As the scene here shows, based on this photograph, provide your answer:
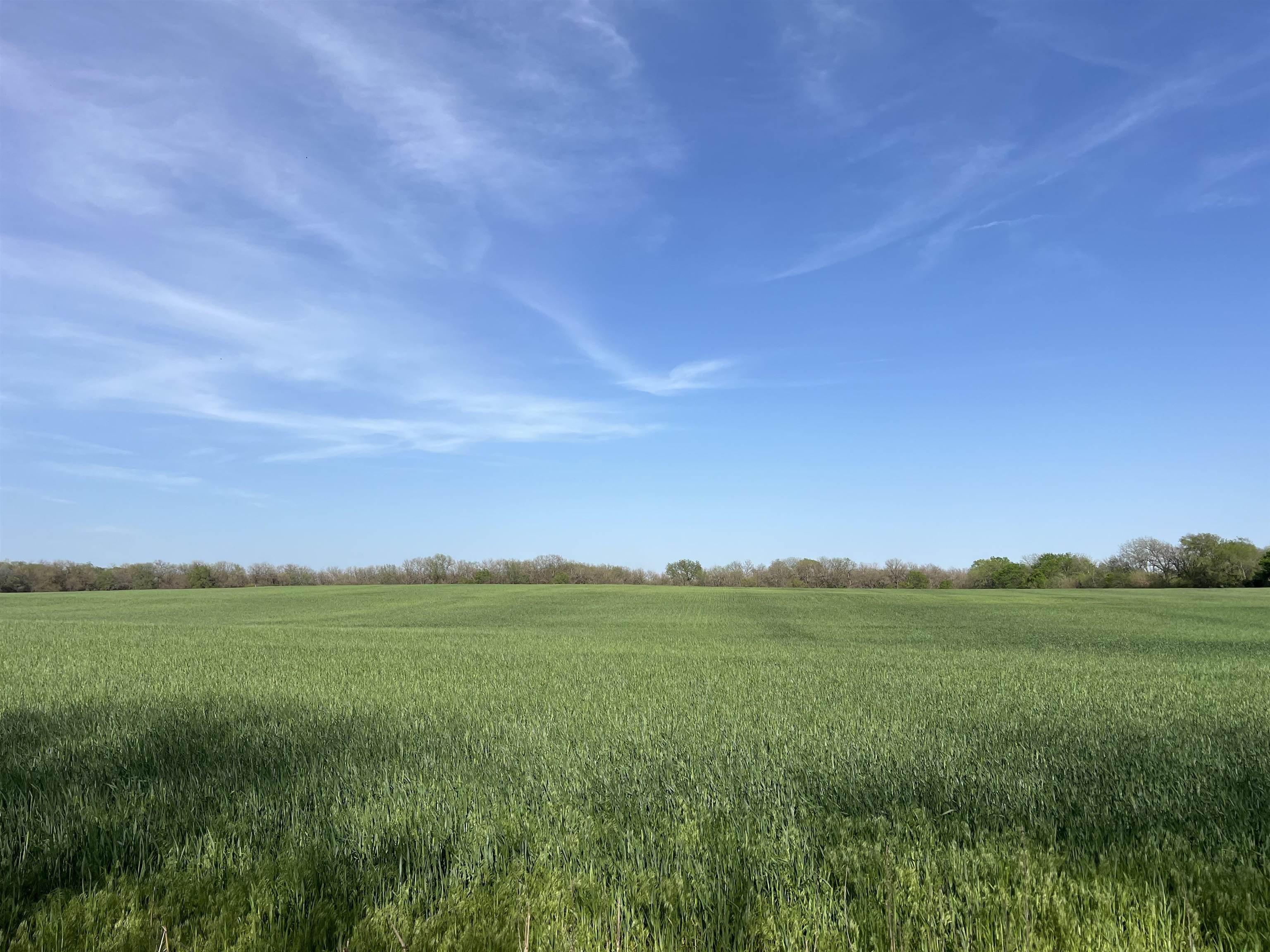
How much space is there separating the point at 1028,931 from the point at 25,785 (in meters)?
6.63

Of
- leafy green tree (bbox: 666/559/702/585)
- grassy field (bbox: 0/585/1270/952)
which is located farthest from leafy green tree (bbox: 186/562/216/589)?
grassy field (bbox: 0/585/1270/952)

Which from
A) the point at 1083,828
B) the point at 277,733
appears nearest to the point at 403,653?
the point at 277,733

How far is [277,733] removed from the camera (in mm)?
6746

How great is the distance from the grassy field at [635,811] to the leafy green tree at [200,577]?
8339cm

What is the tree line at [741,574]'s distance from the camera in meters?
78.4

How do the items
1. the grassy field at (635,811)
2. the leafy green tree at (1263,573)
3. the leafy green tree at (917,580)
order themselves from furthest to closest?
the leafy green tree at (917,580)
the leafy green tree at (1263,573)
the grassy field at (635,811)

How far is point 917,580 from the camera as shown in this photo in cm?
8919

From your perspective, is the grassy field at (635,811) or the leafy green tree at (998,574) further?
the leafy green tree at (998,574)

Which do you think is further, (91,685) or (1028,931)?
(91,685)

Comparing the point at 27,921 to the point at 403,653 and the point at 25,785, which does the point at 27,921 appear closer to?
the point at 25,785

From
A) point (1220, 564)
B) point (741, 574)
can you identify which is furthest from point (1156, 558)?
point (741, 574)

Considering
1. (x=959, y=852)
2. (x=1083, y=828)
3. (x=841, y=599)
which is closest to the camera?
(x=959, y=852)

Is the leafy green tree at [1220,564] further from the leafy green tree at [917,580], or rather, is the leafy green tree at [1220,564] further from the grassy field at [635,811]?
the grassy field at [635,811]

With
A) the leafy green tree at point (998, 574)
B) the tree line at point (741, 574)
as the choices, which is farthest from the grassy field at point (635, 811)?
the leafy green tree at point (998, 574)
